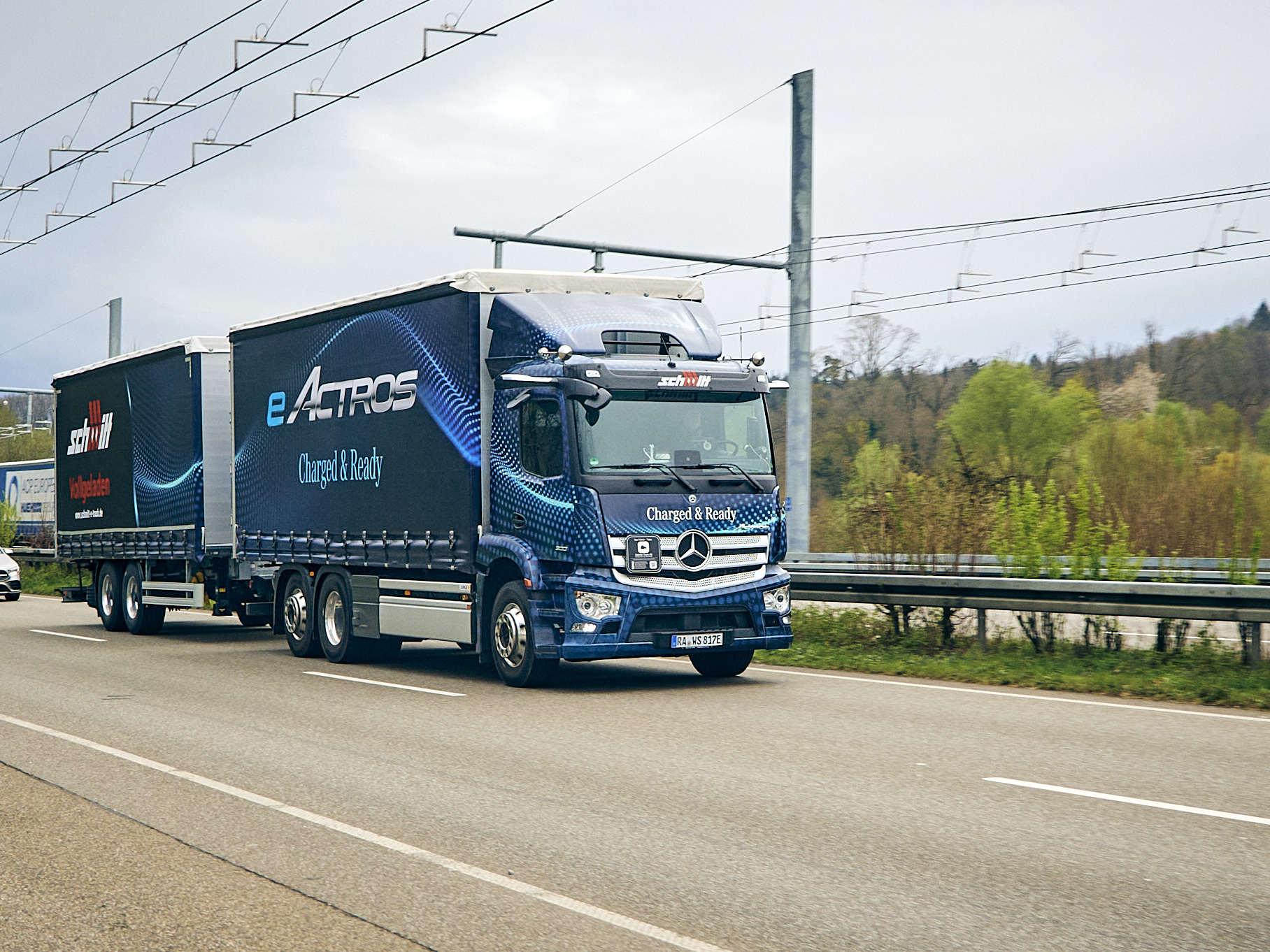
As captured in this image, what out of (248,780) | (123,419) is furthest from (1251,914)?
(123,419)

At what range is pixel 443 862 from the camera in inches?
250

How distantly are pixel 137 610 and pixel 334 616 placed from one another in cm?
685

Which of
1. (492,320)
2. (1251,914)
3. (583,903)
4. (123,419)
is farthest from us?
(123,419)

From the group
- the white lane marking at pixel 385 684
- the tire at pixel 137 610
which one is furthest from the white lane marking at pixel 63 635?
the white lane marking at pixel 385 684

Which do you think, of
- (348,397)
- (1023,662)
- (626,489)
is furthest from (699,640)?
(348,397)

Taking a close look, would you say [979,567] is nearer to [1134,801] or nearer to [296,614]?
[296,614]

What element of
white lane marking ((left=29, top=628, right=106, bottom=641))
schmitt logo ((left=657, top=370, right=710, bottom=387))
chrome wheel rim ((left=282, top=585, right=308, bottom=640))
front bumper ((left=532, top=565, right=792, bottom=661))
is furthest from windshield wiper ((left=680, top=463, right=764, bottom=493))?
white lane marking ((left=29, top=628, right=106, bottom=641))

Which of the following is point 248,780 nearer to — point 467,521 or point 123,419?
point 467,521

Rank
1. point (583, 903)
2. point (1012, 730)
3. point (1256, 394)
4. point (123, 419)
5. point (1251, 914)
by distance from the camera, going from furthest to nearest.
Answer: point (1256, 394)
point (123, 419)
point (1012, 730)
point (583, 903)
point (1251, 914)

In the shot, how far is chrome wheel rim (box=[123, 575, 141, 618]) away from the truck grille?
467 inches

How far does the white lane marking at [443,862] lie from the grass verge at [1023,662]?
754 centimetres

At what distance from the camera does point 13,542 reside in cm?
5022

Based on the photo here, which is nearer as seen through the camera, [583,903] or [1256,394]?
[583,903]

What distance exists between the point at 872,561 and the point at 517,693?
228 inches
